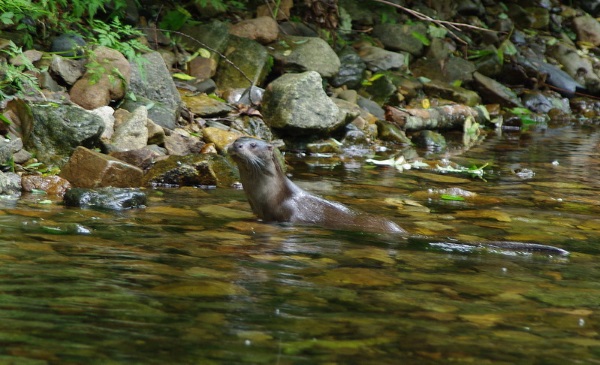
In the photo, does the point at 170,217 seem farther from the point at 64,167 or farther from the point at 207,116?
the point at 207,116

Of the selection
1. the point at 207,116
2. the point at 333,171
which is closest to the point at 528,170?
the point at 333,171

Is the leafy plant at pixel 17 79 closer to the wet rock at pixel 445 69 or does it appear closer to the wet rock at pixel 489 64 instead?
the wet rock at pixel 445 69

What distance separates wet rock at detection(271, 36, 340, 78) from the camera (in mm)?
12562

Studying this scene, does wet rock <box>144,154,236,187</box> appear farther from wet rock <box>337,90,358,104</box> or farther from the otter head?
wet rock <box>337,90,358,104</box>

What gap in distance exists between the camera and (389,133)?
12203mm

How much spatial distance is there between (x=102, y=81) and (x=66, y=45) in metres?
0.82

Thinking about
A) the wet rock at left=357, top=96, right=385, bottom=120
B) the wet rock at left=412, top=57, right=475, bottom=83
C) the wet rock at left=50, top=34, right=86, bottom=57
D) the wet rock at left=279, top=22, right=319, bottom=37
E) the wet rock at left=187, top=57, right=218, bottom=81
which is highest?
the wet rock at left=279, top=22, right=319, bottom=37

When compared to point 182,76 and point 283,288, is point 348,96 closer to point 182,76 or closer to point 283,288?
point 182,76

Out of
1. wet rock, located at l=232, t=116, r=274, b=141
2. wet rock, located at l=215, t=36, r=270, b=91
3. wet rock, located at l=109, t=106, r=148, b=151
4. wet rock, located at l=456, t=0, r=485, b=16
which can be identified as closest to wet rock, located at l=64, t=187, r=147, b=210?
wet rock, located at l=109, t=106, r=148, b=151

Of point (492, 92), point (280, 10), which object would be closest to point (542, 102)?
point (492, 92)

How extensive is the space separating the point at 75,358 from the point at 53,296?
2.57 ft

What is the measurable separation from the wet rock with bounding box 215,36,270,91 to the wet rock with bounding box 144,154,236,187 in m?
3.99

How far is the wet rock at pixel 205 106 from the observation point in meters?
10.3

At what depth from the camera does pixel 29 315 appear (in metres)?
3.19
